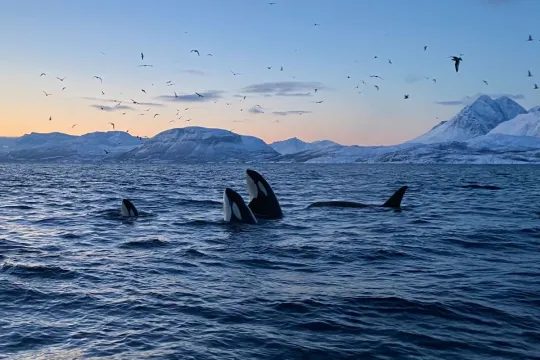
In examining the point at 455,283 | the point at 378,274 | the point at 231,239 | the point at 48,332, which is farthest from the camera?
the point at 231,239

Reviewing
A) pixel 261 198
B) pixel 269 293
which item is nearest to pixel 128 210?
pixel 261 198

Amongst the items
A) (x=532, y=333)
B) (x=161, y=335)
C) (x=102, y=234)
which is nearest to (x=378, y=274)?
(x=532, y=333)

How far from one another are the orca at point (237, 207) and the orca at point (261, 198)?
3.15ft

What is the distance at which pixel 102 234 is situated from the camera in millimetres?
18328

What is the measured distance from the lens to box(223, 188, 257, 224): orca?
1947 cm

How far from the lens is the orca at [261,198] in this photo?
20281 mm

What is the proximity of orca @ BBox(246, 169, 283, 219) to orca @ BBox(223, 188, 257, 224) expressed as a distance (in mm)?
960

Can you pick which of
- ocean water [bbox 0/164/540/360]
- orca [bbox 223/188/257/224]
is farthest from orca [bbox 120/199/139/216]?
orca [bbox 223/188/257/224]

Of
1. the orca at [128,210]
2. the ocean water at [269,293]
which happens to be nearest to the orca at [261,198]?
the ocean water at [269,293]

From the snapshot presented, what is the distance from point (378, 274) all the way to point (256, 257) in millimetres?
3353

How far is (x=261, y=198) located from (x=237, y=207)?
1.86 metres

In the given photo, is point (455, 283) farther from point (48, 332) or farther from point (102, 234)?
point (102, 234)

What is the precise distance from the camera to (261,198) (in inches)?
839

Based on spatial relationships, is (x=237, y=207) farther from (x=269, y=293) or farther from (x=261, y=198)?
(x=269, y=293)
